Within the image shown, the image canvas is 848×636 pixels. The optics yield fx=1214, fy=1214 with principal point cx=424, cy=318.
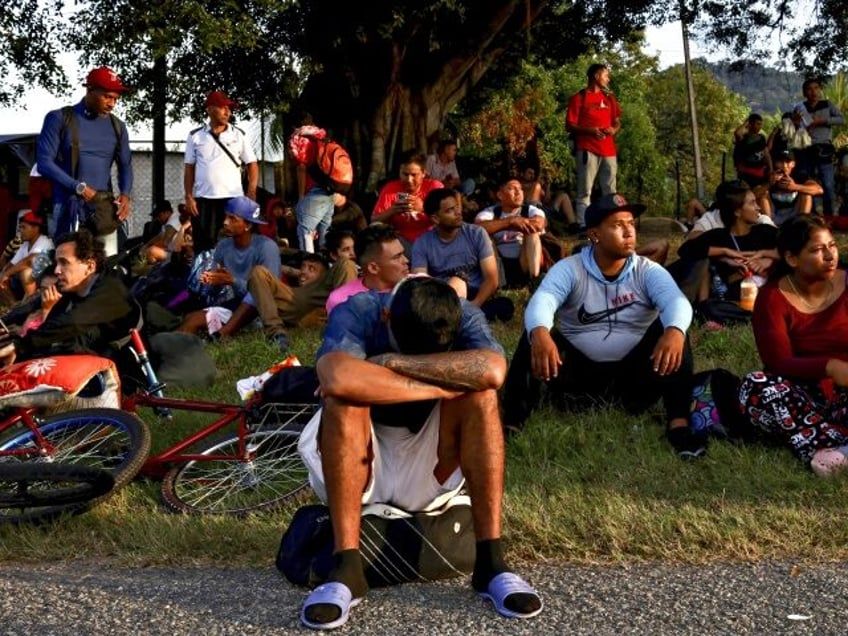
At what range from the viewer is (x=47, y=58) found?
16.9 m

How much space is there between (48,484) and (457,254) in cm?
413

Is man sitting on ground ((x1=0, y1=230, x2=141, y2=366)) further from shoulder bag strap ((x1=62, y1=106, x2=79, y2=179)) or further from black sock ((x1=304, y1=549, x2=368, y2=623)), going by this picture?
black sock ((x1=304, y1=549, x2=368, y2=623))

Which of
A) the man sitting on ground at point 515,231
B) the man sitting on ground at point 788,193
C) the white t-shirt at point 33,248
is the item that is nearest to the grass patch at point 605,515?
the man sitting on ground at point 515,231

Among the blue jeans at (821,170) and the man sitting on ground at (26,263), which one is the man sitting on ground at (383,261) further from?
the blue jeans at (821,170)

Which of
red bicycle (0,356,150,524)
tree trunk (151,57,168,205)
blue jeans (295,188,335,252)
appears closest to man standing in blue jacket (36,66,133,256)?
blue jeans (295,188,335,252)

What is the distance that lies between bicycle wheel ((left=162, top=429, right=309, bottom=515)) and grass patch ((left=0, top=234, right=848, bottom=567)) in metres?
0.15

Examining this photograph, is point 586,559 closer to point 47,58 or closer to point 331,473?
point 331,473

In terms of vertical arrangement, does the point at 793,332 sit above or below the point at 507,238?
below

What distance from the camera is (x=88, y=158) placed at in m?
9.67

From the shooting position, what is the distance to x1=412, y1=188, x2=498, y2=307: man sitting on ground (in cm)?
872

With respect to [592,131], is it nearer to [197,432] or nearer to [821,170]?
[821,170]

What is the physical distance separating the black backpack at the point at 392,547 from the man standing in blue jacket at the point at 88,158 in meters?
5.77

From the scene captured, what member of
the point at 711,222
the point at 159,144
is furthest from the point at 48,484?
the point at 159,144

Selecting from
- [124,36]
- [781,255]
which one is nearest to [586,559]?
[781,255]
